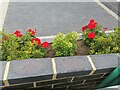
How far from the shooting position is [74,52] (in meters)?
2.31

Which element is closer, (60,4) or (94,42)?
(94,42)

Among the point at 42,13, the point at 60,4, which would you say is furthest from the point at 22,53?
the point at 60,4

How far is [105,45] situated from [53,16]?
2.45 metres

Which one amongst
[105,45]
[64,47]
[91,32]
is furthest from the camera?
[91,32]

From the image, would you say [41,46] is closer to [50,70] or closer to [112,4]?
[50,70]

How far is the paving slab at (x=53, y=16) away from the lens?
401 cm

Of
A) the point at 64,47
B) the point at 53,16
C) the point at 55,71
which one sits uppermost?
the point at 53,16

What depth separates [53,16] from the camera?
457 centimetres

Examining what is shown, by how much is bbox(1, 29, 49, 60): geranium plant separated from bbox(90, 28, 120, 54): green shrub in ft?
2.01

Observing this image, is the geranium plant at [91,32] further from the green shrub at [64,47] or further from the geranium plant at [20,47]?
the geranium plant at [20,47]

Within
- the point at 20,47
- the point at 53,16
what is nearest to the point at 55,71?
the point at 20,47

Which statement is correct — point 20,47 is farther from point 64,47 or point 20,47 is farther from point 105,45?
point 105,45

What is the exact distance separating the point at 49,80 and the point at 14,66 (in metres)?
0.37

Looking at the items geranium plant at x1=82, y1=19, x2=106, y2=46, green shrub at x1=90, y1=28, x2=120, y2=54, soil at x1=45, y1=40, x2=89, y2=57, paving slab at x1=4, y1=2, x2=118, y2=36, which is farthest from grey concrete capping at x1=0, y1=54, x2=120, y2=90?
paving slab at x1=4, y1=2, x2=118, y2=36
